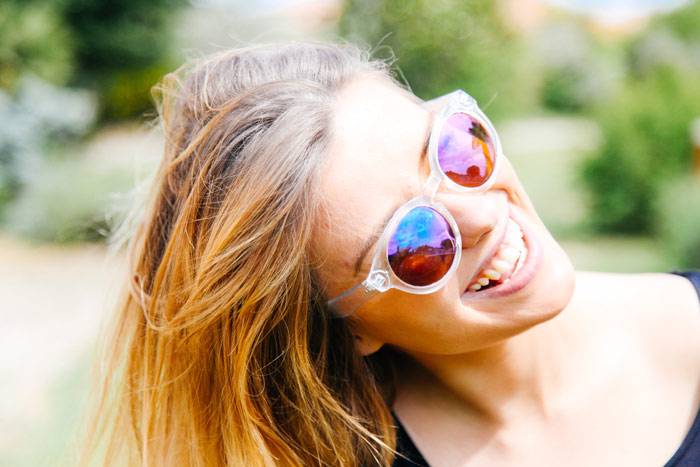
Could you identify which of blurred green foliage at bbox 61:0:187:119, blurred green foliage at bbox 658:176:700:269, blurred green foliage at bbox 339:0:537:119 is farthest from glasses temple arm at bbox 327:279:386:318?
blurred green foliage at bbox 61:0:187:119

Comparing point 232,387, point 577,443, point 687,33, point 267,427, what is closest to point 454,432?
point 577,443

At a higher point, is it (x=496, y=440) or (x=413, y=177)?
(x=413, y=177)

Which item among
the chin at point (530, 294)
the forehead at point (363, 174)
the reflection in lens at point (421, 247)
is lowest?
the chin at point (530, 294)

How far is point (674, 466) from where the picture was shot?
5.88ft

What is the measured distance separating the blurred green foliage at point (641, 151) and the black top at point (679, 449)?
6.52m

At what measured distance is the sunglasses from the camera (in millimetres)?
1684

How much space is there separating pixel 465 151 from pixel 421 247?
306 millimetres

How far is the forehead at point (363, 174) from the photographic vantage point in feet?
5.45

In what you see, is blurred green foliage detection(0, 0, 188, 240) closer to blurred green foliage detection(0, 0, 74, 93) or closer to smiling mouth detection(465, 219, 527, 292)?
blurred green foliage detection(0, 0, 74, 93)

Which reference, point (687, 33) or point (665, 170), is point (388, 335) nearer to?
point (665, 170)

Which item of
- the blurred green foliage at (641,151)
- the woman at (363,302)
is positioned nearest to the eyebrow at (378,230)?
the woman at (363,302)

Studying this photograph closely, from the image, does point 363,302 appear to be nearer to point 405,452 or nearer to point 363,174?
point 363,174

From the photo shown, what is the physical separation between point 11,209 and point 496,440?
9575mm

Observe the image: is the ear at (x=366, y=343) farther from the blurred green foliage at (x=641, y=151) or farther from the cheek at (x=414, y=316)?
the blurred green foliage at (x=641, y=151)
